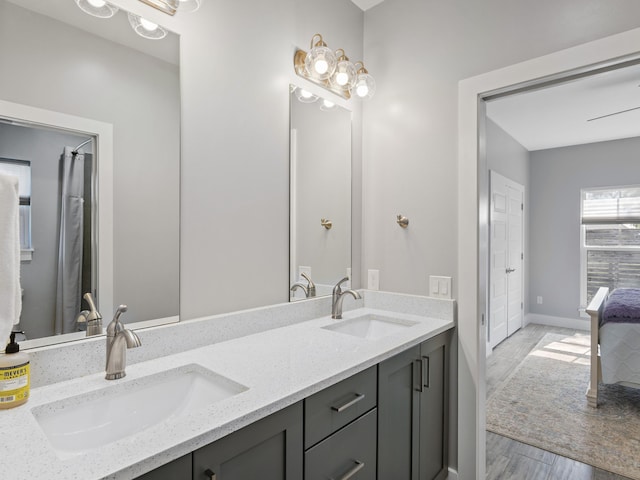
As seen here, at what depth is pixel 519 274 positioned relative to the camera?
5105mm

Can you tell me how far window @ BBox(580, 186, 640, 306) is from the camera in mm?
4848

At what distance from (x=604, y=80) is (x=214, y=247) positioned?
11.6ft

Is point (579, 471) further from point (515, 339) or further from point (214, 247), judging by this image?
point (515, 339)

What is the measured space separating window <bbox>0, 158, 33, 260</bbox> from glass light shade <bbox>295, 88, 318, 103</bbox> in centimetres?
124

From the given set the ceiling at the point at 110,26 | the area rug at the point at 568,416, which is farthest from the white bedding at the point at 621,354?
the ceiling at the point at 110,26

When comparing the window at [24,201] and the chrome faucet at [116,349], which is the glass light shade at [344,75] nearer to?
A: the window at [24,201]

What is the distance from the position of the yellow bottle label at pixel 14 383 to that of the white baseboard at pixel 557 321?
19.2ft

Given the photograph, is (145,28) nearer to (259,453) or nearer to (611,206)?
(259,453)

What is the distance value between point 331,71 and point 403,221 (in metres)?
0.89

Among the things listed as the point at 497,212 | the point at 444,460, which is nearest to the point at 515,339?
the point at 497,212

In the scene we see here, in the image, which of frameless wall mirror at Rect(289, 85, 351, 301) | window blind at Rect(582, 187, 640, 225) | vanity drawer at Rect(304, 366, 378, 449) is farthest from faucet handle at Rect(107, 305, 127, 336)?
window blind at Rect(582, 187, 640, 225)

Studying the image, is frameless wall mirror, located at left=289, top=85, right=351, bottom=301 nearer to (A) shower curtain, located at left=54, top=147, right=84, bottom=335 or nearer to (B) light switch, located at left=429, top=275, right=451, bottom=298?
(B) light switch, located at left=429, top=275, right=451, bottom=298

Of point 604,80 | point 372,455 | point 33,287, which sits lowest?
point 372,455

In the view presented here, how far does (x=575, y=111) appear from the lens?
3834mm
